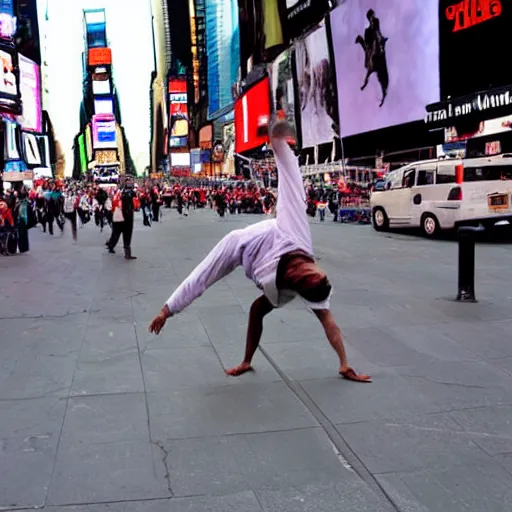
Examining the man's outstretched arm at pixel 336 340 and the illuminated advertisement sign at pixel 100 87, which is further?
the illuminated advertisement sign at pixel 100 87

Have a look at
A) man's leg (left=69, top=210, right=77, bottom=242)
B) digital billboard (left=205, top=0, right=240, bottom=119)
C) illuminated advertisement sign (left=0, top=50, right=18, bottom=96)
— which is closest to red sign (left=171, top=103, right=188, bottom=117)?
digital billboard (left=205, top=0, right=240, bottom=119)

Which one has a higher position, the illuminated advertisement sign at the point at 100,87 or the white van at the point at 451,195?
the illuminated advertisement sign at the point at 100,87

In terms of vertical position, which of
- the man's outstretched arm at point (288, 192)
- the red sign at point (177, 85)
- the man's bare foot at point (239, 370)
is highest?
the red sign at point (177, 85)

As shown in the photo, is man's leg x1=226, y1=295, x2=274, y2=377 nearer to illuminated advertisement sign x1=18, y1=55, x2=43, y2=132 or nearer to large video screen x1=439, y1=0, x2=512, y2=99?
large video screen x1=439, y1=0, x2=512, y2=99

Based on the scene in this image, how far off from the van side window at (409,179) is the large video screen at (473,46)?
836cm

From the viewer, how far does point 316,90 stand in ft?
153

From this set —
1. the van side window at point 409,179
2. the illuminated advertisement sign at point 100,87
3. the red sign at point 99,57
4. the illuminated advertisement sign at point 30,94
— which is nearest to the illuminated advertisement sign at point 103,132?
the illuminated advertisement sign at point 100,87

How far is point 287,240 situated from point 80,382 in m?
1.94

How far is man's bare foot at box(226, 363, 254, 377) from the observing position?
517cm

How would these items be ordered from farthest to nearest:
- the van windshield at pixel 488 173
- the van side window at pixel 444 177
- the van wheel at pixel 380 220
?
1. the van wheel at pixel 380 220
2. the van side window at pixel 444 177
3. the van windshield at pixel 488 173

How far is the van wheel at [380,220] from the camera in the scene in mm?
19242

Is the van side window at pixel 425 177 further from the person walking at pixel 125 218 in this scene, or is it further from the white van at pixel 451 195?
the person walking at pixel 125 218

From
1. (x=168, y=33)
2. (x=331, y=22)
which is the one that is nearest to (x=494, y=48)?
(x=331, y=22)

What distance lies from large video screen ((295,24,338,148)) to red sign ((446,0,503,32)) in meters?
16.2
